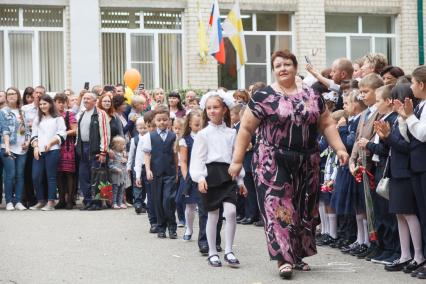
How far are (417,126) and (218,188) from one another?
2.33 m

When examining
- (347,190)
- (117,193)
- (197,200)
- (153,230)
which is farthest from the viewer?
(117,193)

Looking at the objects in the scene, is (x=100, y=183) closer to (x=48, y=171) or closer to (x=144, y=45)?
(x=48, y=171)

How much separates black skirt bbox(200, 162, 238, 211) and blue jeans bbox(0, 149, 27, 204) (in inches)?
271

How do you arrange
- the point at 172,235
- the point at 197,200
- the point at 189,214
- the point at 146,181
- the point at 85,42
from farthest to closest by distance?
the point at 85,42
the point at 146,181
the point at 172,235
the point at 189,214
the point at 197,200

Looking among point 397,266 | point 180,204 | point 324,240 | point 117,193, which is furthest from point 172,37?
point 397,266

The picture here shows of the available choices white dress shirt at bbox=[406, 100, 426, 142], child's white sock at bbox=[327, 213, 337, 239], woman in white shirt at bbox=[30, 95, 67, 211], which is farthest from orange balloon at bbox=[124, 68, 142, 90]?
white dress shirt at bbox=[406, 100, 426, 142]

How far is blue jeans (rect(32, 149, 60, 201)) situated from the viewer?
51.9ft

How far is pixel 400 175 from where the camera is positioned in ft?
28.7

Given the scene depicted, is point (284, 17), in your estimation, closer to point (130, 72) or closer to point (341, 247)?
point (130, 72)

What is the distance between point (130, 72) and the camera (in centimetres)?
2166

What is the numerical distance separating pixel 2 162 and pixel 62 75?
27.1ft

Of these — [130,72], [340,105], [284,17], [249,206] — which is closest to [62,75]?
[130,72]

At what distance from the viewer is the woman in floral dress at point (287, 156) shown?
28.2ft

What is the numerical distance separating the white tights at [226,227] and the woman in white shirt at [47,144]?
6.57m
